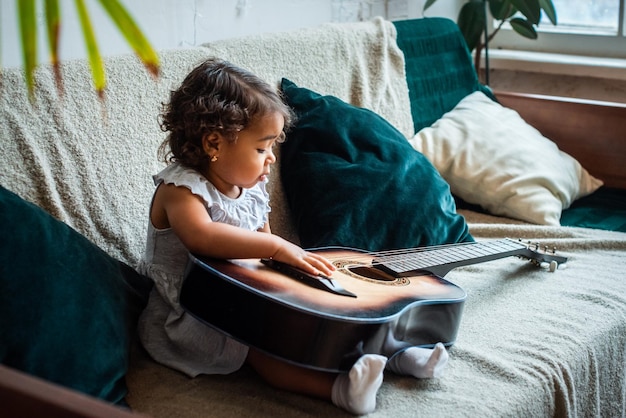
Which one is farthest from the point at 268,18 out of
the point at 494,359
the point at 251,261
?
the point at 494,359

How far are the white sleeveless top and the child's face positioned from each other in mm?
32

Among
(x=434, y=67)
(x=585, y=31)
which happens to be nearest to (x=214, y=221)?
(x=434, y=67)

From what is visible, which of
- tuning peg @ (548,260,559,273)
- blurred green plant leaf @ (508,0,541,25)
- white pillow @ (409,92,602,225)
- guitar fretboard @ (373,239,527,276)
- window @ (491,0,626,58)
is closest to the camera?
guitar fretboard @ (373,239,527,276)

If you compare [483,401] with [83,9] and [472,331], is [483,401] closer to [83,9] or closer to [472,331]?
[472,331]

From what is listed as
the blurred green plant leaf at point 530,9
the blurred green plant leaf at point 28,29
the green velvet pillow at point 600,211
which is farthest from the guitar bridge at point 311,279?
the blurred green plant leaf at point 530,9

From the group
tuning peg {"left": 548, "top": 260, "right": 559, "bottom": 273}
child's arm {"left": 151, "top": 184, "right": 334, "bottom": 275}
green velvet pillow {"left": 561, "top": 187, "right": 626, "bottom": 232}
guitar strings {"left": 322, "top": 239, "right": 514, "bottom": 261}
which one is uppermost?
child's arm {"left": 151, "top": 184, "right": 334, "bottom": 275}

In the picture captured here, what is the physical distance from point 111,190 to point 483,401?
2.43ft

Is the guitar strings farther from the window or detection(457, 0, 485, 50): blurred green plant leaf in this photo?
the window

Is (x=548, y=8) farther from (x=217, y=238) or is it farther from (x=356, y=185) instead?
(x=217, y=238)

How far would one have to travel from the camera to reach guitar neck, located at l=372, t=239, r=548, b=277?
1455 mm

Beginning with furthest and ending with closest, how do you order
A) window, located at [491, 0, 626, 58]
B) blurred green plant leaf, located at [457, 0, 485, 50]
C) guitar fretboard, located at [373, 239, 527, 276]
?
window, located at [491, 0, 626, 58]
blurred green plant leaf, located at [457, 0, 485, 50]
guitar fretboard, located at [373, 239, 527, 276]

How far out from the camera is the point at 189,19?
1957 mm

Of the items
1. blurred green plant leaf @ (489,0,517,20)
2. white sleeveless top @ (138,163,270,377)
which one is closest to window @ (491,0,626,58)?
blurred green plant leaf @ (489,0,517,20)

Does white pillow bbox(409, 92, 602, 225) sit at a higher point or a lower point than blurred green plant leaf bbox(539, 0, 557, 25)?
lower
